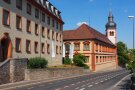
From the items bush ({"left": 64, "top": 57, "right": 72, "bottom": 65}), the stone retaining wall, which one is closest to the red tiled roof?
bush ({"left": 64, "top": 57, "right": 72, "bottom": 65})

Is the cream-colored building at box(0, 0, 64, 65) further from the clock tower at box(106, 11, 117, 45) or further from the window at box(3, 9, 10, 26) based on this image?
the clock tower at box(106, 11, 117, 45)

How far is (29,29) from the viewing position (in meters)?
44.4

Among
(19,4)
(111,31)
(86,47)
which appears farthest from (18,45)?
(111,31)

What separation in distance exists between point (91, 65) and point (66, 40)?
396 inches

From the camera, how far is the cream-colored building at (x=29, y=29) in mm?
36781

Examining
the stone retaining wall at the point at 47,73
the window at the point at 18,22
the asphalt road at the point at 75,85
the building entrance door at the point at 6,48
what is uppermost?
the window at the point at 18,22

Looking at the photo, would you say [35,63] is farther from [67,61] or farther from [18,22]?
[67,61]

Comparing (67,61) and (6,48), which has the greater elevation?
(6,48)

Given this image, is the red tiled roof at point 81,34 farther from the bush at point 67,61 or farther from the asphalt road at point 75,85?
the asphalt road at point 75,85

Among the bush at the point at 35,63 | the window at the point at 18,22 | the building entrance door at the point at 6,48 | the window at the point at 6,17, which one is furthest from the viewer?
the bush at the point at 35,63

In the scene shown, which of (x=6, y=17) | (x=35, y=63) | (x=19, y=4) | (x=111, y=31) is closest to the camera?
(x=6, y=17)

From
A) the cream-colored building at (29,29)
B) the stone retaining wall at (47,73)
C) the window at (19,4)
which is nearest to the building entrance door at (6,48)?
the cream-colored building at (29,29)

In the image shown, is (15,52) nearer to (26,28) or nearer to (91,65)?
(26,28)

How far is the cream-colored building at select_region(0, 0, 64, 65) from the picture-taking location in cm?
3678
